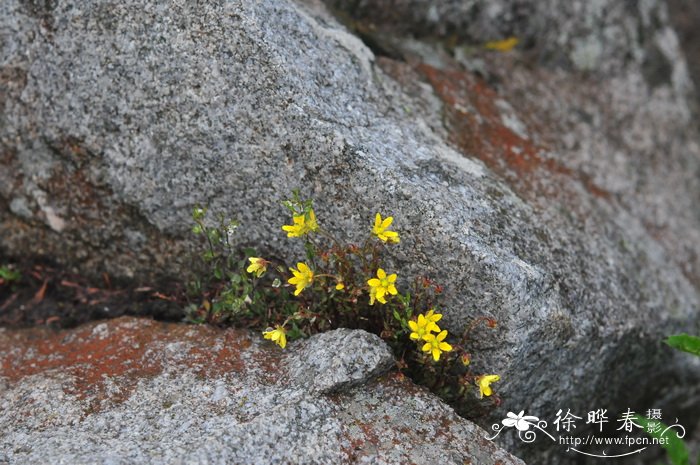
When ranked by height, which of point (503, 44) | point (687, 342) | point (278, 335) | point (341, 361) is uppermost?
point (503, 44)

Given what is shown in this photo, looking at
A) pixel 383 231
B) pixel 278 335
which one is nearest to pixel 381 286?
pixel 383 231

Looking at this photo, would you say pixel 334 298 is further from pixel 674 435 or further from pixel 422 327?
pixel 674 435

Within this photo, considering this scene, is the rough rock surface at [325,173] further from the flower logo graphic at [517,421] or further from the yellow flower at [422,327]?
the yellow flower at [422,327]

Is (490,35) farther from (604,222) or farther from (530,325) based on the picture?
(530,325)

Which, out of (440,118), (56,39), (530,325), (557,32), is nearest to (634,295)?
(530,325)

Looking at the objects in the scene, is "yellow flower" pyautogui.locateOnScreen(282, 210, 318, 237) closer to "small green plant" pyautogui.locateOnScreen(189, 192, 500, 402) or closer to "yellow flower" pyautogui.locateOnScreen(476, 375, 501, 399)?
"small green plant" pyautogui.locateOnScreen(189, 192, 500, 402)
